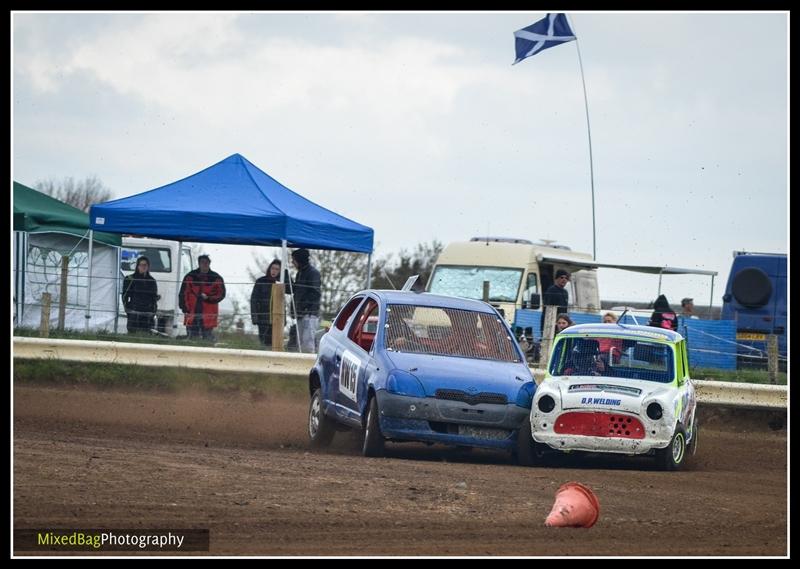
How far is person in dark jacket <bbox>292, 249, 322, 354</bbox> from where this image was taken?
59.9 feet

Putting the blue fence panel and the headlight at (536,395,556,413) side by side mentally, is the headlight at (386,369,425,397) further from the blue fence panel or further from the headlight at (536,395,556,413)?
the blue fence panel

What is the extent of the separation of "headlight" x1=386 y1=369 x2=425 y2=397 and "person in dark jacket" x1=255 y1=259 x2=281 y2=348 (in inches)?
245

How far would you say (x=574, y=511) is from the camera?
7969 millimetres

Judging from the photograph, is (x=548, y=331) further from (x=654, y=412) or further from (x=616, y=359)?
(x=654, y=412)

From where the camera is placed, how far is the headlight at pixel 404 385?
1134 cm

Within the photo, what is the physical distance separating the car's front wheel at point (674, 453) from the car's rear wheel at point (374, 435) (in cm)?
250

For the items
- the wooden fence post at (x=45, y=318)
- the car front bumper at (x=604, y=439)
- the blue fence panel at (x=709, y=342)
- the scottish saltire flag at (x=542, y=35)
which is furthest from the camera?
the scottish saltire flag at (x=542, y=35)

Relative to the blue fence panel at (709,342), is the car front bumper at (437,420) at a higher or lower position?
lower

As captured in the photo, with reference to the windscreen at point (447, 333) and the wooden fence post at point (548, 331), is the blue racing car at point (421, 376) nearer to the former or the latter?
the windscreen at point (447, 333)

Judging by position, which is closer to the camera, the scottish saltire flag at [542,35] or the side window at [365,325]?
the side window at [365,325]

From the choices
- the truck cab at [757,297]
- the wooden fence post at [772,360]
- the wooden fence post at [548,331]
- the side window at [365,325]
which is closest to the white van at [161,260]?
the wooden fence post at [548,331]

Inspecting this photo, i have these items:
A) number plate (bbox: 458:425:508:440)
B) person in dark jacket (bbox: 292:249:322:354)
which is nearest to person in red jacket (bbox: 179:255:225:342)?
person in dark jacket (bbox: 292:249:322:354)

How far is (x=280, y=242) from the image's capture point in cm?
1956
